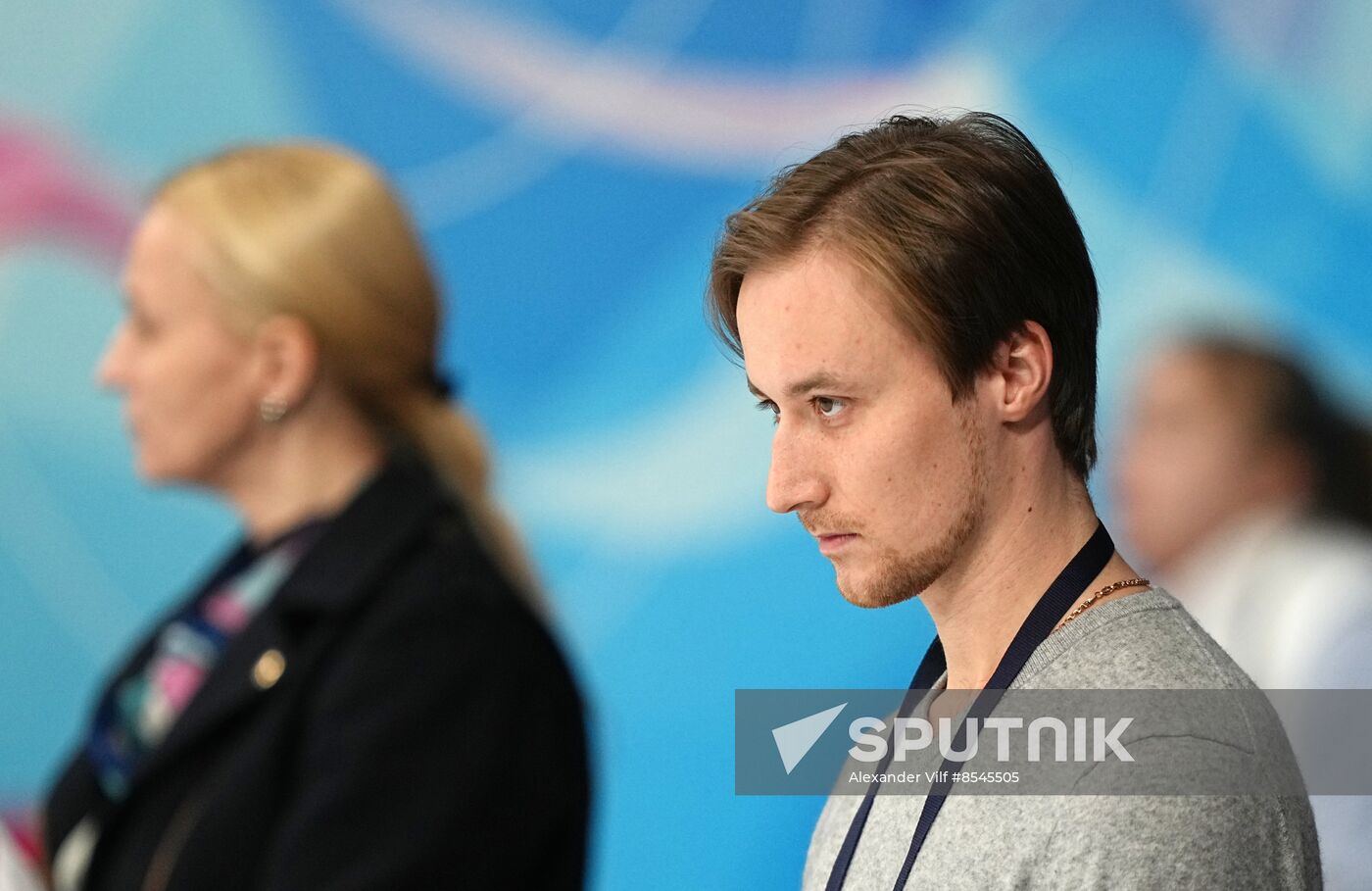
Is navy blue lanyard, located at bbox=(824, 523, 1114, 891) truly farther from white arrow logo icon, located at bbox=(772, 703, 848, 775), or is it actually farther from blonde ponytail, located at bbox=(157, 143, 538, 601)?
blonde ponytail, located at bbox=(157, 143, 538, 601)

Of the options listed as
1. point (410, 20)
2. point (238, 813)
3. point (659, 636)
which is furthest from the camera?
point (410, 20)

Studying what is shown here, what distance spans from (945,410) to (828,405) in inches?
3.8

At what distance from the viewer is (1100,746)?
1201mm

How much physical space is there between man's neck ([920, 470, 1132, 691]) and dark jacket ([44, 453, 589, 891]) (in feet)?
1.74

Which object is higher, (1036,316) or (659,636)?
(659,636)

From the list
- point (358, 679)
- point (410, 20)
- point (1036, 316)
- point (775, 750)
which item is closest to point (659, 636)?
point (775, 750)

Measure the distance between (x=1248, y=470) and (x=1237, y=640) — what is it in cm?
35

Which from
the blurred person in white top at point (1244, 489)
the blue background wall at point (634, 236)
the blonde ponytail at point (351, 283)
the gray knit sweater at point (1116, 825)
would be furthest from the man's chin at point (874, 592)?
the blue background wall at point (634, 236)

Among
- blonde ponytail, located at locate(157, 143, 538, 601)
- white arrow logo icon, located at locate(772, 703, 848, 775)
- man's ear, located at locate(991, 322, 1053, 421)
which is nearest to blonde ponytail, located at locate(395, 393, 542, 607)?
blonde ponytail, located at locate(157, 143, 538, 601)

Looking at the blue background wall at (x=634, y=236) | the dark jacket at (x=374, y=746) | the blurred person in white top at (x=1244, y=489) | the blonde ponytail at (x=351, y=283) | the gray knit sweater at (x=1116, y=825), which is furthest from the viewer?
the blue background wall at (x=634, y=236)

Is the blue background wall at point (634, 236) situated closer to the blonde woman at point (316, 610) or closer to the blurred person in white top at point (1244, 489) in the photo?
the blurred person in white top at point (1244, 489)

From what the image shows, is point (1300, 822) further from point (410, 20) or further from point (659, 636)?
point (410, 20)

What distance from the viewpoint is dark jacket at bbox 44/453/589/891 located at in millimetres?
1628

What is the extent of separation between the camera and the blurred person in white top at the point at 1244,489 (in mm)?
2549
